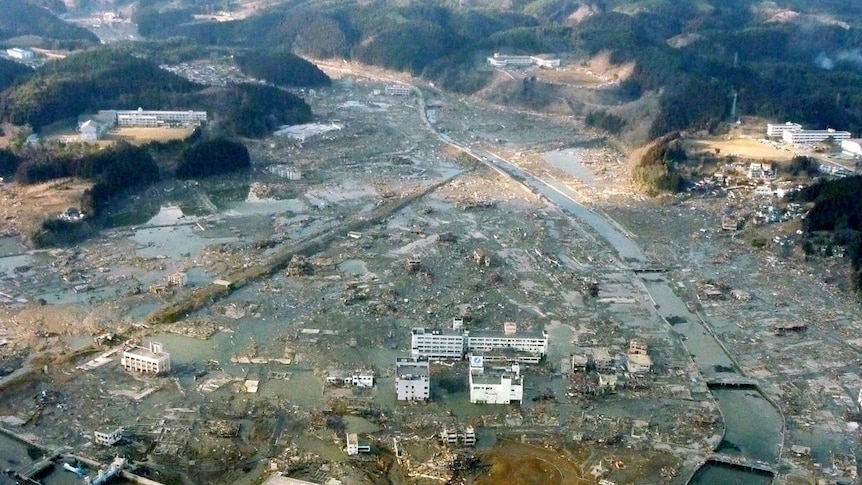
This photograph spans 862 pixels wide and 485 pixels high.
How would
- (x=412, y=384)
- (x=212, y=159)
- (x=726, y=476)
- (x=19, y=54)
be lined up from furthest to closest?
(x=19, y=54) < (x=212, y=159) < (x=412, y=384) < (x=726, y=476)

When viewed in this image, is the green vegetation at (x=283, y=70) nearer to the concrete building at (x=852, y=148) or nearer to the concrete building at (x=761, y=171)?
the concrete building at (x=761, y=171)

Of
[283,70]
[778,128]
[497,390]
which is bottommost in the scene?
[283,70]

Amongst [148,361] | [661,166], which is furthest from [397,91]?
[148,361]

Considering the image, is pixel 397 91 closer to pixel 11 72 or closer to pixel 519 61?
pixel 519 61

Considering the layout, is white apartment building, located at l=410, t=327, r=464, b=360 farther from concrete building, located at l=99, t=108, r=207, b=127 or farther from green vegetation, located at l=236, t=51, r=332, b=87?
green vegetation, located at l=236, t=51, r=332, b=87

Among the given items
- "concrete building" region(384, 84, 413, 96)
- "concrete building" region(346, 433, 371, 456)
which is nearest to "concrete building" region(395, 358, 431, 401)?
"concrete building" region(346, 433, 371, 456)

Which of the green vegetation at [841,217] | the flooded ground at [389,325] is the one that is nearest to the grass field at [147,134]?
the flooded ground at [389,325]

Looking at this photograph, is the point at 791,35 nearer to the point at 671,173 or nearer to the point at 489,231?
the point at 671,173
